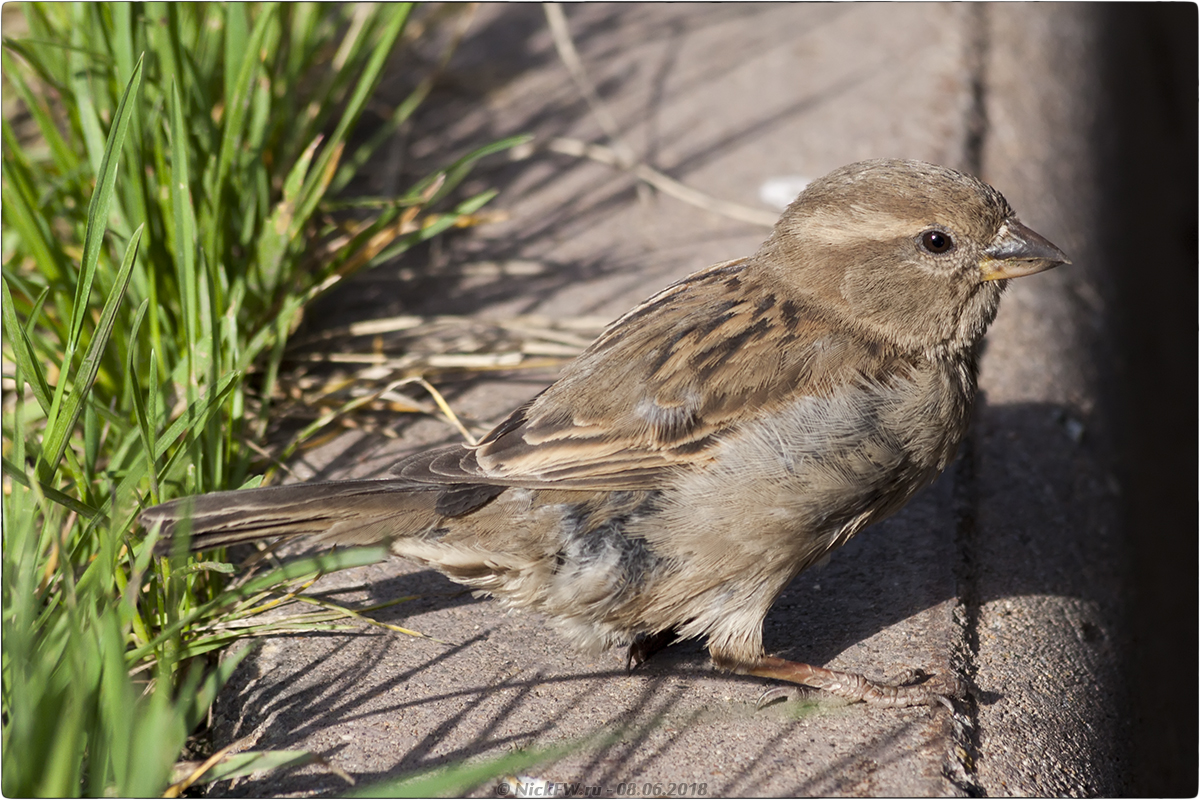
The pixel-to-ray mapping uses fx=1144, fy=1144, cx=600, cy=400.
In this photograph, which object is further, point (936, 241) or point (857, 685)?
point (936, 241)

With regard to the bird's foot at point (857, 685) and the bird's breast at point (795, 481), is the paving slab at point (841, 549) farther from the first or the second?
the bird's breast at point (795, 481)

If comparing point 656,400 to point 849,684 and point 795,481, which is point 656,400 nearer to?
point 795,481

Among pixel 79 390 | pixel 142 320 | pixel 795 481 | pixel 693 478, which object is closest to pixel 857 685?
pixel 795 481

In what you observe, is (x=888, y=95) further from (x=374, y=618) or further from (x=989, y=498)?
(x=374, y=618)

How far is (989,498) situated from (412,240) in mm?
2217

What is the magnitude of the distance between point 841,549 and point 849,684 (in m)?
0.69

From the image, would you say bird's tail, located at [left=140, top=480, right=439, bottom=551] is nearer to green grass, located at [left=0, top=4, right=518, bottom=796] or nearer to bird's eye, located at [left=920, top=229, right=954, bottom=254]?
green grass, located at [left=0, top=4, right=518, bottom=796]

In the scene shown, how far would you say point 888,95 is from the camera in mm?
5520

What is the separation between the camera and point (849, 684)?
297 centimetres

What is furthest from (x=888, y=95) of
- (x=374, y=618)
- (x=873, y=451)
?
(x=374, y=618)

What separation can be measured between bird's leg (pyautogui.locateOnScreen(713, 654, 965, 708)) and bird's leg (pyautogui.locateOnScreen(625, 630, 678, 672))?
0.21 meters

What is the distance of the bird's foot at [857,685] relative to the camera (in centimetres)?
289

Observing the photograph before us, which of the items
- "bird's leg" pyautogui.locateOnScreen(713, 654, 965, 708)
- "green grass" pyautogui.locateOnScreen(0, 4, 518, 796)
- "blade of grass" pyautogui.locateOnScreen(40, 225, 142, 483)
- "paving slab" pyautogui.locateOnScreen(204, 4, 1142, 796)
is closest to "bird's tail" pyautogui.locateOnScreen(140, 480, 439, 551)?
"green grass" pyautogui.locateOnScreen(0, 4, 518, 796)

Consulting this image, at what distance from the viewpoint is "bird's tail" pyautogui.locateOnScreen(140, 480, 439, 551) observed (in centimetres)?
265
